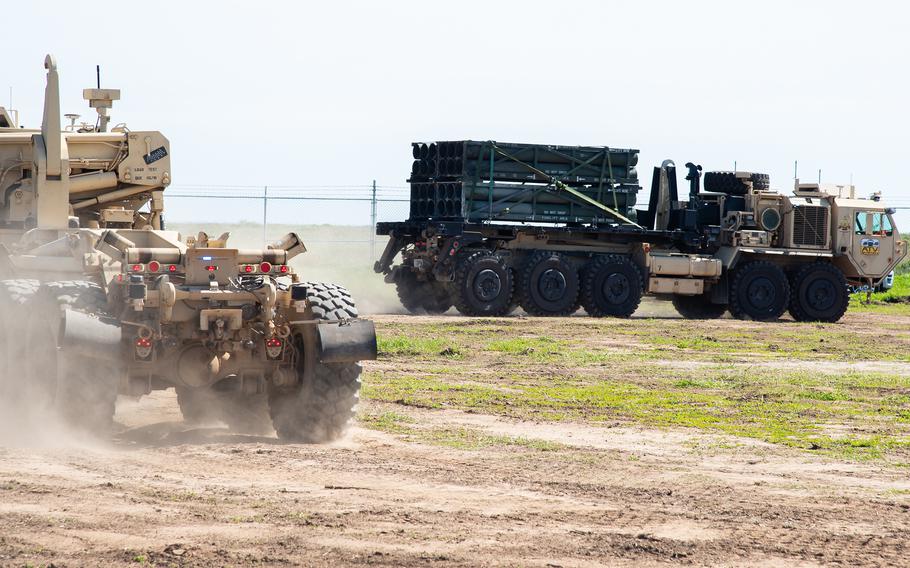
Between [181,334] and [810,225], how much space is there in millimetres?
21879

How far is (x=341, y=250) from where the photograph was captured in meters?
50.3

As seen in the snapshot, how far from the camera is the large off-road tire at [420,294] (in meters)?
29.9

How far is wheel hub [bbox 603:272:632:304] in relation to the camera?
29.0 meters

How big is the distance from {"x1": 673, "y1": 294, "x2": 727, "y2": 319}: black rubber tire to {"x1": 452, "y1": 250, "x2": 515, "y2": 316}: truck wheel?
16.2ft

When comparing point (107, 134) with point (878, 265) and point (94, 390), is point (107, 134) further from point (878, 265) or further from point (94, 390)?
point (878, 265)

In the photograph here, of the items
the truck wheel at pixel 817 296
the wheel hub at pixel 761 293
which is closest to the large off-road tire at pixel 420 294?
the wheel hub at pixel 761 293

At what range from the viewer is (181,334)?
11.5 metres

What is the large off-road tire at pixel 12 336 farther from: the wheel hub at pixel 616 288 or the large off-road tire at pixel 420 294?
the wheel hub at pixel 616 288

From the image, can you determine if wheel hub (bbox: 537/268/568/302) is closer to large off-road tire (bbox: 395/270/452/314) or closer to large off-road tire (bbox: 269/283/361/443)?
large off-road tire (bbox: 395/270/452/314)

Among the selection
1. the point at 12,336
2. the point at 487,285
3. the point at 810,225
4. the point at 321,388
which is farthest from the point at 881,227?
the point at 12,336

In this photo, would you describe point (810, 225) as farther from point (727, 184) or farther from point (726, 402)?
point (726, 402)

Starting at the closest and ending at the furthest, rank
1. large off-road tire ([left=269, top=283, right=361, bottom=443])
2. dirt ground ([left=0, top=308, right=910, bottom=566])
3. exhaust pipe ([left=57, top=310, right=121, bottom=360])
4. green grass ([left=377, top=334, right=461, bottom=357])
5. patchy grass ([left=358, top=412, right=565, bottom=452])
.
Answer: dirt ground ([left=0, top=308, right=910, bottom=566]) → exhaust pipe ([left=57, top=310, right=121, bottom=360]) → large off-road tire ([left=269, top=283, right=361, bottom=443]) → patchy grass ([left=358, top=412, right=565, bottom=452]) → green grass ([left=377, top=334, right=461, bottom=357])

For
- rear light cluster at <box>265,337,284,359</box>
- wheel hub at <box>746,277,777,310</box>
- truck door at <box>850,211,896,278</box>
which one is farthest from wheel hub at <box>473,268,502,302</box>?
rear light cluster at <box>265,337,284,359</box>

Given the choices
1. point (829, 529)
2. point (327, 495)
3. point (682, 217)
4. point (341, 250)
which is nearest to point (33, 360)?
point (327, 495)
